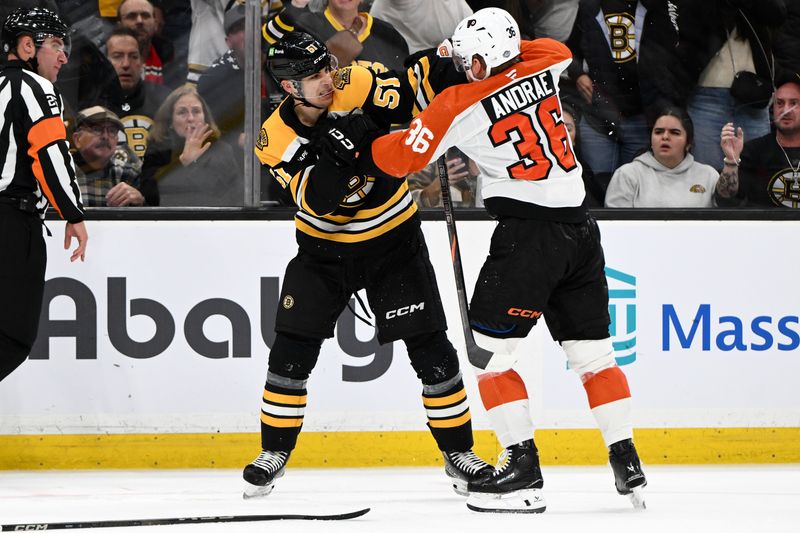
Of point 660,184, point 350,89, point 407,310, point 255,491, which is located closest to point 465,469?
point 407,310

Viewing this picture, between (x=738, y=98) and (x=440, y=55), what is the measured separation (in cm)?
148

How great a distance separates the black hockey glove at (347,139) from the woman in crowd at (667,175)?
4.60ft

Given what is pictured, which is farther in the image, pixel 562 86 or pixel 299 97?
pixel 562 86

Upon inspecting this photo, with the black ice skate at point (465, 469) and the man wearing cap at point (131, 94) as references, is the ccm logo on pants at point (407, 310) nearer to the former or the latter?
the black ice skate at point (465, 469)

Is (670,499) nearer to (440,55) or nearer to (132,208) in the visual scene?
(440,55)

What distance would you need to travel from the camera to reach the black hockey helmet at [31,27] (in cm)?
363

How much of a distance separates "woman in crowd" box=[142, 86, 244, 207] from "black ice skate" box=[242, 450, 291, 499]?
1.11m

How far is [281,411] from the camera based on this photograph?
3.33 metres

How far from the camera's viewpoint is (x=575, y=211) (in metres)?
3.00

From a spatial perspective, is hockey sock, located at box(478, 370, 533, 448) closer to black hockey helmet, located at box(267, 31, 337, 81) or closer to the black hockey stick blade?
the black hockey stick blade

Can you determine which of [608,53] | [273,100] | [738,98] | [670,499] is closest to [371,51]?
[273,100]

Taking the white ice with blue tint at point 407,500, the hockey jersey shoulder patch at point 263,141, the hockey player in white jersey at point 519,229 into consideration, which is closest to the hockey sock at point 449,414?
the white ice with blue tint at point 407,500

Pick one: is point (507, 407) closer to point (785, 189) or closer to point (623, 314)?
point (623, 314)

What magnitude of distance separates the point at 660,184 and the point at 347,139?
160cm
